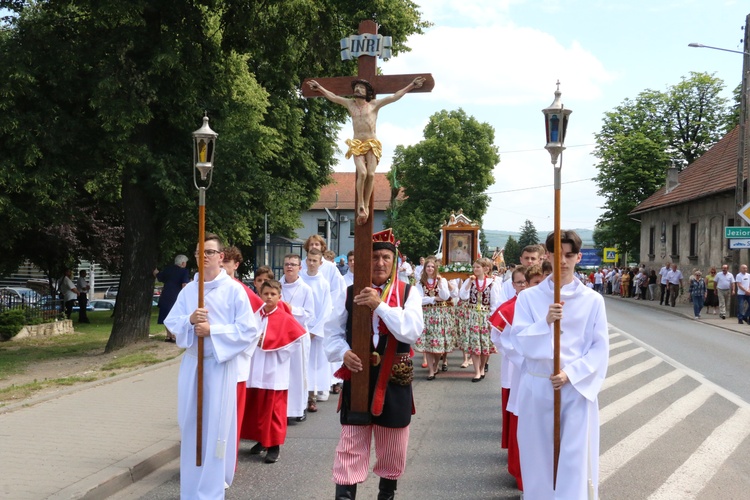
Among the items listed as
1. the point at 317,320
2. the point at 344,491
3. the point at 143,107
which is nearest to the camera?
the point at 344,491

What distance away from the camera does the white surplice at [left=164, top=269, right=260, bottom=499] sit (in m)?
5.76

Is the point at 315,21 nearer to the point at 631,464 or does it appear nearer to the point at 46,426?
the point at 46,426

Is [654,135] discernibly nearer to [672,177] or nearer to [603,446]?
[672,177]

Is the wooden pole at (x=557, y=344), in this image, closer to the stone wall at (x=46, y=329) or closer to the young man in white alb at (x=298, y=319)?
the young man in white alb at (x=298, y=319)

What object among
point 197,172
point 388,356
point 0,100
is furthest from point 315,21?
point 388,356

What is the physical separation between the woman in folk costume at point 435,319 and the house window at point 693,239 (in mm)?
30619

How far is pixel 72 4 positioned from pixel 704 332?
57.0 feet

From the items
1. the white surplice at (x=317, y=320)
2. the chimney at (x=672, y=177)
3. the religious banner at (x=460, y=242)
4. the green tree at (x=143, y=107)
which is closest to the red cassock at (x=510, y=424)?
the white surplice at (x=317, y=320)

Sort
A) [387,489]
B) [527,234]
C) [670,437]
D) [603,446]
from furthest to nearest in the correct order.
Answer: [527,234] → [670,437] → [603,446] → [387,489]

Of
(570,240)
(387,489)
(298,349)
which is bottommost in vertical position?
(387,489)

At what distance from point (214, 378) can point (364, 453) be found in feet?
4.49

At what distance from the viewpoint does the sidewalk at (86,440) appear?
614 cm

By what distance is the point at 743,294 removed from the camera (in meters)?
25.4

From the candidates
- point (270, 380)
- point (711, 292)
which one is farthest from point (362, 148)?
point (711, 292)
